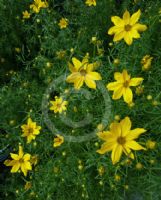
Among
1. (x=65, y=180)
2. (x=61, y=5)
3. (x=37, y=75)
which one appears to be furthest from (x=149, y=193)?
(x=61, y=5)

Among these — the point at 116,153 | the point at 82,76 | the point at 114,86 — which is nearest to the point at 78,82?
the point at 82,76

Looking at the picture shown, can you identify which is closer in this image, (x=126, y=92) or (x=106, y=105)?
(x=126, y=92)

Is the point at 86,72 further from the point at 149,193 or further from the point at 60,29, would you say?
the point at 60,29

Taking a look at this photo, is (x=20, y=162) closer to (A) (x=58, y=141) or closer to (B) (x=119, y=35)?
(A) (x=58, y=141)

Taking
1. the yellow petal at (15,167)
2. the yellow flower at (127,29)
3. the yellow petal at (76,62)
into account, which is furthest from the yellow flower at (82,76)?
the yellow petal at (15,167)

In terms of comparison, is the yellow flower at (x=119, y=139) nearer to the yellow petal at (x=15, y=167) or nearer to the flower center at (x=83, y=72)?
the flower center at (x=83, y=72)

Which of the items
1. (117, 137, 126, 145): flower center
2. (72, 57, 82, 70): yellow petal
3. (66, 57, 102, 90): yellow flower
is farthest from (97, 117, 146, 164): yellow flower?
(72, 57, 82, 70): yellow petal

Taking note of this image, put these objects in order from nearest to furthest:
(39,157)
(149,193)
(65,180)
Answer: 1. (149,193)
2. (65,180)
3. (39,157)
